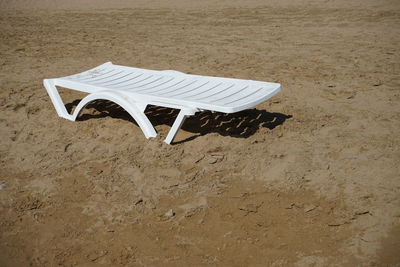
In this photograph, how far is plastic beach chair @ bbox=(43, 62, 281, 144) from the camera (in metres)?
3.18

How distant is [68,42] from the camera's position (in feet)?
25.8

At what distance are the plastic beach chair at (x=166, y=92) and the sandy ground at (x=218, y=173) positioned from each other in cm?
29

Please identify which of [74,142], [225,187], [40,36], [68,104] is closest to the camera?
[225,187]

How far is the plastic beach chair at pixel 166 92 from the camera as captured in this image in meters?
3.18

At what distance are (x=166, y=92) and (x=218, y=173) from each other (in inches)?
37.4

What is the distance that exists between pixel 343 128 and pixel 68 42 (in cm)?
601

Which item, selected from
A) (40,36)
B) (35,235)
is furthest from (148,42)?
(35,235)

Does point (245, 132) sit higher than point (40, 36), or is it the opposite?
point (40, 36)

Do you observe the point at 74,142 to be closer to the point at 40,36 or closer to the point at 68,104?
the point at 68,104

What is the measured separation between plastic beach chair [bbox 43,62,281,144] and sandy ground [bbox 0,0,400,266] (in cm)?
29

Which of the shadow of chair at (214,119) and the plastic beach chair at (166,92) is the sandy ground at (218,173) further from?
the plastic beach chair at (166,92)

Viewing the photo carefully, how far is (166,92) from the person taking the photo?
141 inches

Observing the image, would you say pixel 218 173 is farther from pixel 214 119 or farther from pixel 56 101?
pixel 56 101

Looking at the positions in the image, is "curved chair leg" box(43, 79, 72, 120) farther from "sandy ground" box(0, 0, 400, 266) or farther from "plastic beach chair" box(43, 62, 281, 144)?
"sandy ground" box(0, 0, 400, 266)
